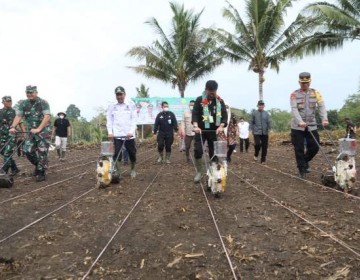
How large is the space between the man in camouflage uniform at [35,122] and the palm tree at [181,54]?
1981 cm

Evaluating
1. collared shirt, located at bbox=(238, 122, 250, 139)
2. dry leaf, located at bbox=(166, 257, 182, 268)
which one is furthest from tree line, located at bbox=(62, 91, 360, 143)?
dry leaf, located at bbox=(166, 257, 182, 268)

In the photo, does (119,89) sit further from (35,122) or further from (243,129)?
(243,129)

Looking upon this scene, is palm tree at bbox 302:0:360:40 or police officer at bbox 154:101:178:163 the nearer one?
police officer at bbox 154:101:178:163

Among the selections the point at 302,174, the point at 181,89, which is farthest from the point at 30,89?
the point at 181,89

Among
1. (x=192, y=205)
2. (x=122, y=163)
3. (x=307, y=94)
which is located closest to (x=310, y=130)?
(x=307, y=94)

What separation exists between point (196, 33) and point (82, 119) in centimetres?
4462

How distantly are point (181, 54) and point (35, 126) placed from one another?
2032 centimetres

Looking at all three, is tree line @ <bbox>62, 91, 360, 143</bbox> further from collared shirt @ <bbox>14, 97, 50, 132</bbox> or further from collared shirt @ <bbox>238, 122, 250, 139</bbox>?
collared shirt @ <bbox>14, 97, 50, 132</bbox>

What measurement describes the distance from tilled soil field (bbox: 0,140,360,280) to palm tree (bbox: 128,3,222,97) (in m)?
21.4

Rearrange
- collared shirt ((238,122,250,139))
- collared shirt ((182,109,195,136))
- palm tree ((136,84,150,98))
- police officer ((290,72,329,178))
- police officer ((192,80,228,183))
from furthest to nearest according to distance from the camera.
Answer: palm tree ((136,84,150,98)), collared shirt ((238,122,250,139)), collared shirt ((182,109,195,136)), police officer ((290,72,329,178)), police officer ((192,80,228,183))

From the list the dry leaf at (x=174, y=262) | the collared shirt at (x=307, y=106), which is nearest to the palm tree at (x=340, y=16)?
the collared shirt at (x=307, y=106)

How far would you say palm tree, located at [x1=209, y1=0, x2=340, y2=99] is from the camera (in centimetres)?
2331

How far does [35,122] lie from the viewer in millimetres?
8312

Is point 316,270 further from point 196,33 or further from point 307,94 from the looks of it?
point 196,33
